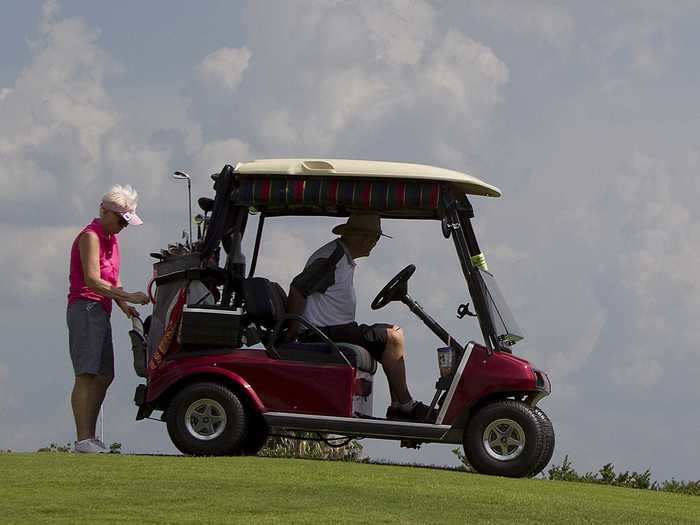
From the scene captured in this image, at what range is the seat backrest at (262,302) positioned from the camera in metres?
12.9

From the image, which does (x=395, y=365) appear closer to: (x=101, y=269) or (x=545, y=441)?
(x=545, y=441)

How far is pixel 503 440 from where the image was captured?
12688 mm

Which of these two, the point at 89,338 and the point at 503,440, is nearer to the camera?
the point at 503,440

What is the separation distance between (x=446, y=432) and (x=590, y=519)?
7.45 ft

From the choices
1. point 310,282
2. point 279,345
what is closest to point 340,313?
point 310,282

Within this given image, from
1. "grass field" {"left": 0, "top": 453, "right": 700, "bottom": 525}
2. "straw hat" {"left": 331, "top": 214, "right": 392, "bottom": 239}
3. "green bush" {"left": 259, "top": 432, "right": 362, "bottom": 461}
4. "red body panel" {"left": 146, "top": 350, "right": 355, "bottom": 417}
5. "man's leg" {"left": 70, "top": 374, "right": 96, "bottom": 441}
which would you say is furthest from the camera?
"green bush" {"left": 259, "top": 432, "right": 362, "bottom": 461}

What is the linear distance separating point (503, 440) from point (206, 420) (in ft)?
8.45

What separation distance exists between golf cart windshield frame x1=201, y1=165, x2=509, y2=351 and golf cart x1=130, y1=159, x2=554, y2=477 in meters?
0.01

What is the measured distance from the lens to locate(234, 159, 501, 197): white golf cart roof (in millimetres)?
12727

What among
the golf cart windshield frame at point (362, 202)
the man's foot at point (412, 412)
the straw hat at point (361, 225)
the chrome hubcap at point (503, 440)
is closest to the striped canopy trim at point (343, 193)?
the golf cart windshield frame at point (362, 202)

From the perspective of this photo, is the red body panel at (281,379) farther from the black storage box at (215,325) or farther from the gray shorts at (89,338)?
the gray shorts at (89,338)

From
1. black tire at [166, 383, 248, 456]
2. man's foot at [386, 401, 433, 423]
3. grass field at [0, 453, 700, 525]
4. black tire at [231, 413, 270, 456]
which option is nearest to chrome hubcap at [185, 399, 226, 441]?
black tire at [166, 383, 248, 456]

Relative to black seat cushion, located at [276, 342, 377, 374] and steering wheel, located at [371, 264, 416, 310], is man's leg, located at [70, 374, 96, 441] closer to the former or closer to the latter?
black seat cushion, located at [276, 342, 377, 374]

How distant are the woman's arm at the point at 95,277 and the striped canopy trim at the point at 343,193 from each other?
4.58 ft
